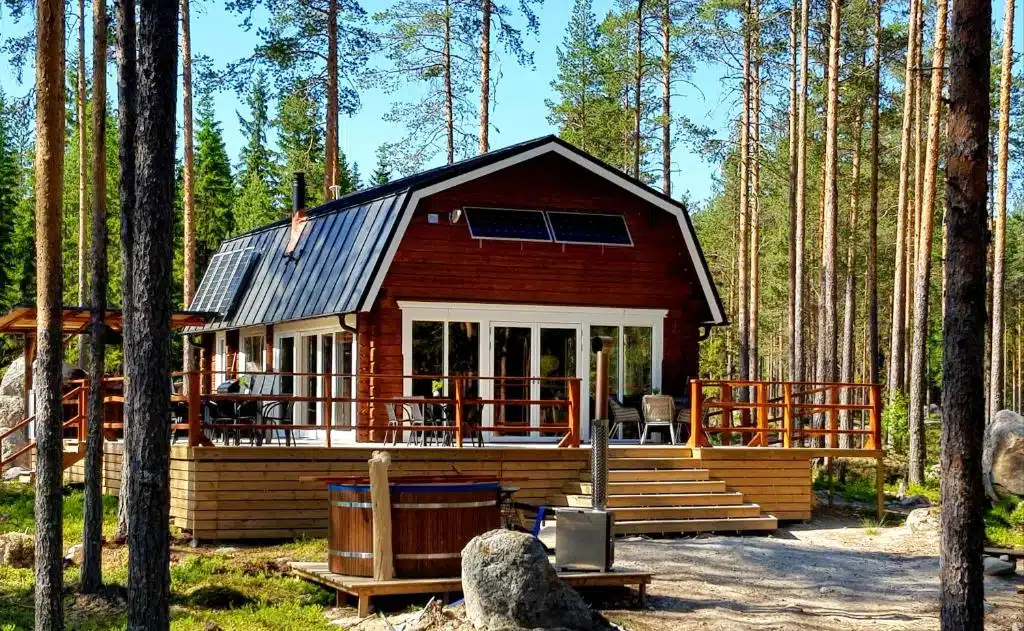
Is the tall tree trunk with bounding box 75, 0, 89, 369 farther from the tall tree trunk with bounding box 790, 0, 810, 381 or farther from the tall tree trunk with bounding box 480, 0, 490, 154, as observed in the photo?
the tall tree trunk with bounding box 790, 0, 810, 381

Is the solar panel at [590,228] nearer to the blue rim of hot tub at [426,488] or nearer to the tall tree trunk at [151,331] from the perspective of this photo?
the blue rim of hot tub at [426,488]

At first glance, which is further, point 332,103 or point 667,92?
point 667,92

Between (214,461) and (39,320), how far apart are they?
4.06 m

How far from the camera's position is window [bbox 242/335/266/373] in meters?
21.0

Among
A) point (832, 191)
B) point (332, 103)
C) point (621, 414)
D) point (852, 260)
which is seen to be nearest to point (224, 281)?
point (332, 103)

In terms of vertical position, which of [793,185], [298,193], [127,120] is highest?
[793,185]

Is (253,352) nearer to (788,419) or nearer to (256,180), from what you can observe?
(788,419)

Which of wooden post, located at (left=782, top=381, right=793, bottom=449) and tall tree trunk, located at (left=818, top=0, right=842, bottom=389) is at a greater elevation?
tall tree trunk, located at (left=818, top=0, right=842, bottom=389)

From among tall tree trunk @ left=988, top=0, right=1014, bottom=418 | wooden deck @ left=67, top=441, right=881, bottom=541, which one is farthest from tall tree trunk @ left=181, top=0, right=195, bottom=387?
tall tree trunk @ left=988, top=0, right=1014, bottom=418

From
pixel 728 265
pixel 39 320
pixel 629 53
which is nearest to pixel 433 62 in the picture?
pixel 629 53

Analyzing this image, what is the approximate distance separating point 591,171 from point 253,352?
6.96 meters

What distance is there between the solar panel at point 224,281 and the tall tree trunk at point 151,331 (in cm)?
1362

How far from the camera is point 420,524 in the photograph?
35.8 feet

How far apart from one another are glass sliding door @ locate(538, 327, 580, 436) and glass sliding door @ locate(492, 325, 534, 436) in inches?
8.6
